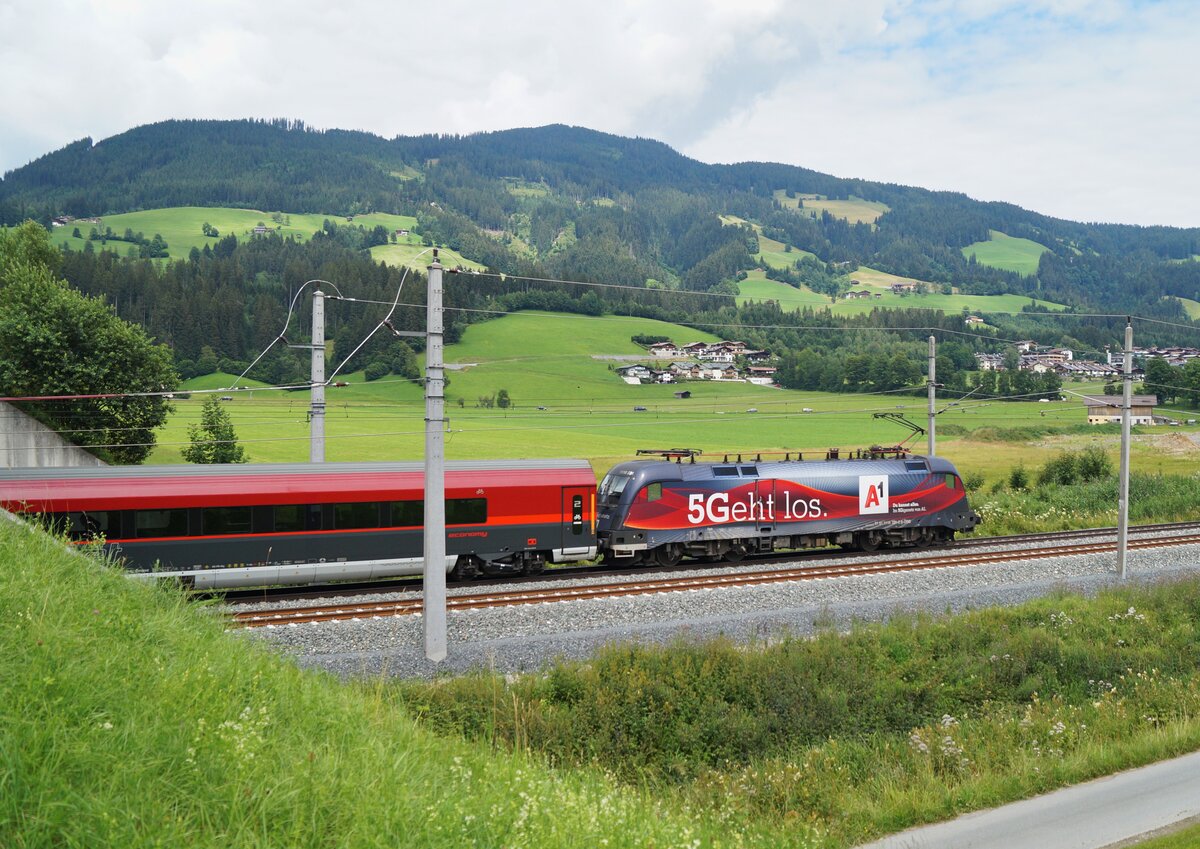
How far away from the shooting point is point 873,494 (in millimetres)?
28375

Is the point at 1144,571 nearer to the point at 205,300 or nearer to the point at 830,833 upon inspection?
the point at 830,833

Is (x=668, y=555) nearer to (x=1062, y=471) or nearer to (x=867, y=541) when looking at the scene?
(x=867, y=541)

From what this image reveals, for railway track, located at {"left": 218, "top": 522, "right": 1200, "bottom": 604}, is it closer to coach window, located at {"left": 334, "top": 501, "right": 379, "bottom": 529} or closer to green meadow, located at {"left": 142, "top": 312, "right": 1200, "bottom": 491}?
coach window, located at {"left": 334, "top": 501, "right": 379, "bottom": 529}

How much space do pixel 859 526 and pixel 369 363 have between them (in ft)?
198

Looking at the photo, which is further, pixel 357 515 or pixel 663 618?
pixel 357 515

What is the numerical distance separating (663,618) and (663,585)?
103 inches

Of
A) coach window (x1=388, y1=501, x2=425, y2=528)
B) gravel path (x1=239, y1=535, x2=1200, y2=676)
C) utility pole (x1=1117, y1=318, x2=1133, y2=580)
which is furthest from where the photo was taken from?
utility pole (x1=1117, y1=318, x2=1133, y2=580)

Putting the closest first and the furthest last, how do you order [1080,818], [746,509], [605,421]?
[1080,818], [746,509], [605,421]

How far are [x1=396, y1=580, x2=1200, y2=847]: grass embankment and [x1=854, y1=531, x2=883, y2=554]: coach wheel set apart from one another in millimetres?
10650

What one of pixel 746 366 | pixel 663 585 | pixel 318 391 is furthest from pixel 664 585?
pixel 746 366

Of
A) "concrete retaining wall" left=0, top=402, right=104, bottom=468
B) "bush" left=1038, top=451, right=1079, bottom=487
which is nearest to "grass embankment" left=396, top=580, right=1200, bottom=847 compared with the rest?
"bush" left=1038, top=451, right=1079, bottom=487

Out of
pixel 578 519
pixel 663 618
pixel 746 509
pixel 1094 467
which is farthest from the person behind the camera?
pixel 1094 467

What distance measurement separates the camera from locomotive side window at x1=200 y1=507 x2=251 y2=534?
20.1 metres

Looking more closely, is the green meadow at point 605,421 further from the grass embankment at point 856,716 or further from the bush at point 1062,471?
the grass embankment at point 856,716
